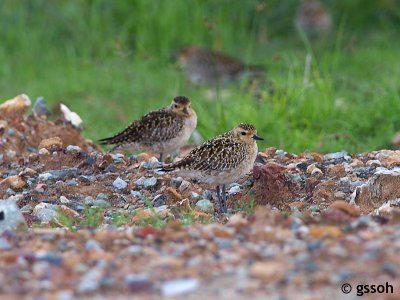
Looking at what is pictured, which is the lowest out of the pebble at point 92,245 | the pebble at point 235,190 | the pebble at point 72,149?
the pebble at point 92,245

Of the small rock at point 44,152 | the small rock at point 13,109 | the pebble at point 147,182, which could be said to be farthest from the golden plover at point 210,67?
the pebble at point 147,182

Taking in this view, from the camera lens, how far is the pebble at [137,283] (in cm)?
534

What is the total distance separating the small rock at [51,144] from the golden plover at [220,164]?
1756mm

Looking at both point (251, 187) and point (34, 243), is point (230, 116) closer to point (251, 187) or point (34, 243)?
point (251, 187)

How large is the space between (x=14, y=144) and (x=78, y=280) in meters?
5.52

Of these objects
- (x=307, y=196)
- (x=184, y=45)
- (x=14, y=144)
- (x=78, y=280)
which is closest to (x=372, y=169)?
(x=307, y=196)

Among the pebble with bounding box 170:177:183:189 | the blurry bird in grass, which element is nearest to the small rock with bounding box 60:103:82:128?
the pebble with bounding box 170:177:183:189

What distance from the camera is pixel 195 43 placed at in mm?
16109

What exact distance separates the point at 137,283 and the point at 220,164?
347cm

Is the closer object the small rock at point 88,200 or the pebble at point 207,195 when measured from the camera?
the small rock at point 88,200

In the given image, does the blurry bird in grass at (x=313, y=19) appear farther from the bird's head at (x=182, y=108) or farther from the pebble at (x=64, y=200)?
the pebble at (x=64, y=200)

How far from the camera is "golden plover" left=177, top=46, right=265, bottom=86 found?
14.5 meters

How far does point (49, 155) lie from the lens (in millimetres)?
10031

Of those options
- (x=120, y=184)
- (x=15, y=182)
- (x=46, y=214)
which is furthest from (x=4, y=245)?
(x=15, y=182)
